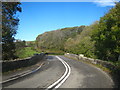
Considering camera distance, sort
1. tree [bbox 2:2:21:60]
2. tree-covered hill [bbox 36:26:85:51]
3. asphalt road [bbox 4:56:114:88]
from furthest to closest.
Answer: tree-covered hill [bbox 36:26:85:51] → tree [bbox 2:2:21:60] → asphalt road [bbox 4:56:114:88]

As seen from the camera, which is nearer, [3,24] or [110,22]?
[3,24]

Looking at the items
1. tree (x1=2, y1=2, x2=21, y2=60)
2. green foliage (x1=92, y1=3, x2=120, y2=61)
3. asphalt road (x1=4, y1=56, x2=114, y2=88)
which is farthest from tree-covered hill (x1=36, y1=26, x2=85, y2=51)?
asphalt road (x1=4, y1=56, x2=114, y2=88)

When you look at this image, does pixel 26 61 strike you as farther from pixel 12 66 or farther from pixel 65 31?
pixel 65 31

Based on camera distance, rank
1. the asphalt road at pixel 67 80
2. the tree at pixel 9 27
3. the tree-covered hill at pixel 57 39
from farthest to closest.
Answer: the tree-covered hill at pixel 57 39, the tree at pixel 9 27, the asphalt road at pixel 67 80

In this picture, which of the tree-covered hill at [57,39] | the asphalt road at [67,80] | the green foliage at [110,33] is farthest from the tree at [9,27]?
the tree-covered hill at [57,39]

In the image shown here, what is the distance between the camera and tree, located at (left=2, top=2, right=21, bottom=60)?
18141 mm

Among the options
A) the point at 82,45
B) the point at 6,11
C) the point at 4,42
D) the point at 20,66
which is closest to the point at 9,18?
the point at 6,11

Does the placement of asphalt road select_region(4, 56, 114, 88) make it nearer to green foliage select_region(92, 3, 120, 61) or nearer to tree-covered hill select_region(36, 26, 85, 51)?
green foliage select_region(92, 3, 120, 61)

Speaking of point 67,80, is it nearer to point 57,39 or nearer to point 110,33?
point 110,33

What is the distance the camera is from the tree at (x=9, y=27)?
1814 centimetres

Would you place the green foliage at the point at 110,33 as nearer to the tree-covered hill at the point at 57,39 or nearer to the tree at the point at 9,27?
the tree at the point at 9,27

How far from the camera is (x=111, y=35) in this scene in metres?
21.8

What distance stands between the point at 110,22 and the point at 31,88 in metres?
20.0

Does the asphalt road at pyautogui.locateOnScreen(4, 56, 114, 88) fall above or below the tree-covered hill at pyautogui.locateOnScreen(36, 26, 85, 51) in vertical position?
below
